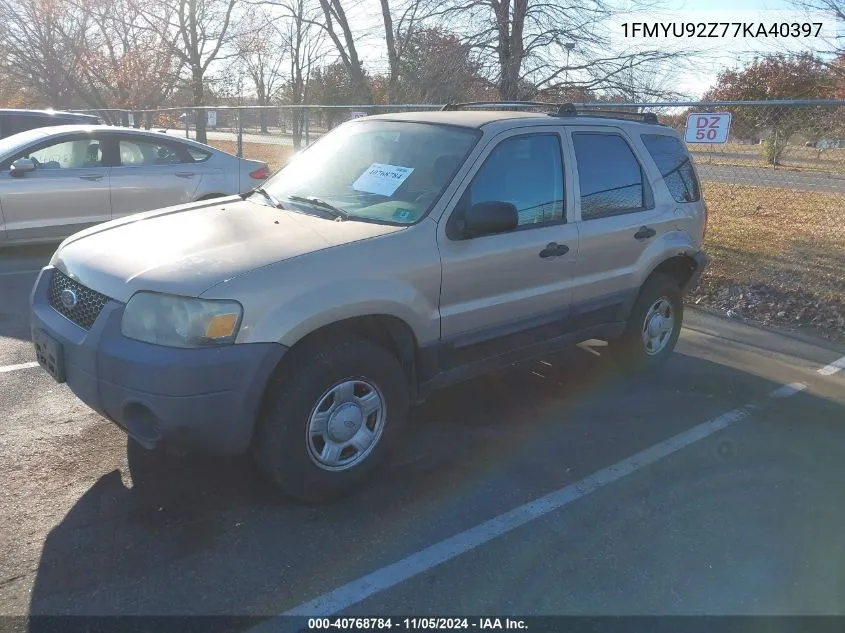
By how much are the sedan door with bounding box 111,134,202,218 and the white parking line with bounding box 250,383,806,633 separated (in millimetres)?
6585

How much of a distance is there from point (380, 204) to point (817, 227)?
32.5 feet

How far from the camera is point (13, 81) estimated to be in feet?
90.2

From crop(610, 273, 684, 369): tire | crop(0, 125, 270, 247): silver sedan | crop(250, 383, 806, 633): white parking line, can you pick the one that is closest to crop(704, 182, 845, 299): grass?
crop(610, 273, 684, 369): tire

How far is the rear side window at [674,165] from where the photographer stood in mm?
5340

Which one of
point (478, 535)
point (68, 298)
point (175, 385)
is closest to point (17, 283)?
point (68, 298)

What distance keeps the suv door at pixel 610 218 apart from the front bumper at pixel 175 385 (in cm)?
235

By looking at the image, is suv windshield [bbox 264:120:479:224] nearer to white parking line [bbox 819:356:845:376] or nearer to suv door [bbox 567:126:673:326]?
suv door [bbox 567:126:673:326]

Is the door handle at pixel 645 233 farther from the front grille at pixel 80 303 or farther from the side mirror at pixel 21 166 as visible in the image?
the side mirror at pixel 21 166

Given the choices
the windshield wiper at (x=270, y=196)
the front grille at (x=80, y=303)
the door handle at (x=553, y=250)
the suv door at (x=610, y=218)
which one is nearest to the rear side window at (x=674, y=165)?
the suv door at (x=610, y=218)

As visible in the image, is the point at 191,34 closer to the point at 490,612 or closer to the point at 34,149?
the point at 34,149

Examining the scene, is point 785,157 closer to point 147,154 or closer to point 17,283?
point 147,154

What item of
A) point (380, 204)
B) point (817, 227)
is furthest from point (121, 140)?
point (817, 227)

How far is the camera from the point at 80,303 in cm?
345

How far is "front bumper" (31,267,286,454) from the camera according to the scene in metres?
3.00
